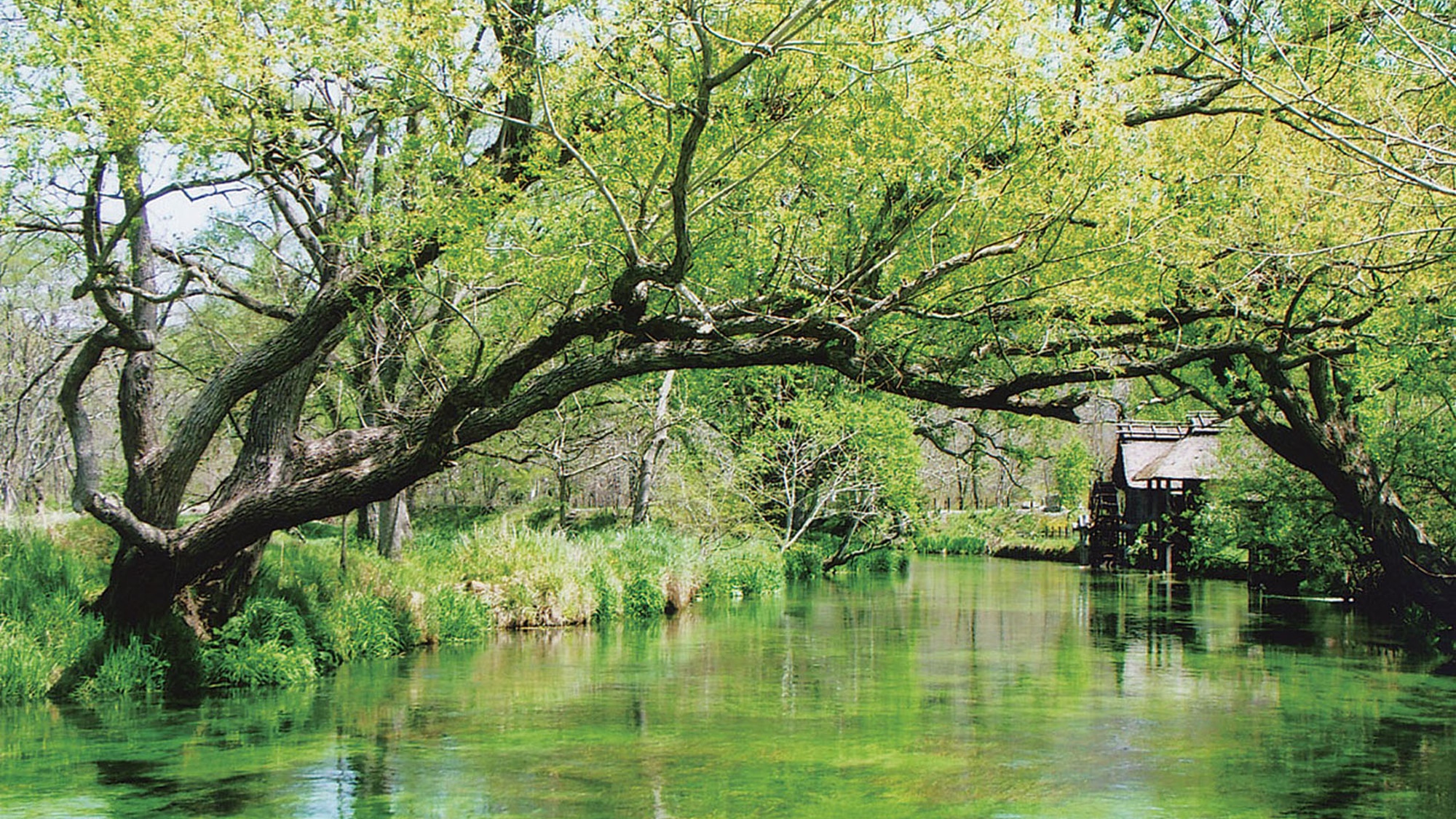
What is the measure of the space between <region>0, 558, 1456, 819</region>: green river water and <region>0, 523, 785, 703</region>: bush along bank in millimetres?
431

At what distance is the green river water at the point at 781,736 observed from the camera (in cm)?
770

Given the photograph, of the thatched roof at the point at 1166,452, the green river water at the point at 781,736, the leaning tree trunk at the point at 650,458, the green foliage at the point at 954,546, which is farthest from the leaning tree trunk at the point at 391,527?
the green foliage at the point at 954,546

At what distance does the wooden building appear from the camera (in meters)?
34.5

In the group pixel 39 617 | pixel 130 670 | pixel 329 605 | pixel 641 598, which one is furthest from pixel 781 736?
pixel 641 598

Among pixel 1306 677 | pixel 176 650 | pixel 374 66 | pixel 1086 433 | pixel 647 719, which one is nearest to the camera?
pixel 374 66

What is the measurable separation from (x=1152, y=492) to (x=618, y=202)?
33.8m

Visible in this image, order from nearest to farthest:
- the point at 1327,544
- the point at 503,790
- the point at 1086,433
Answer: the point at 503,790
the point at 1327,544
the point at 1086,433

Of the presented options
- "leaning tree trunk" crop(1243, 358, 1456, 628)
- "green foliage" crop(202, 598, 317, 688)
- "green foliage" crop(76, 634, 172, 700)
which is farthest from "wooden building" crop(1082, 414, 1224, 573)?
"green foliage" crop(76, 634, 172, 700)

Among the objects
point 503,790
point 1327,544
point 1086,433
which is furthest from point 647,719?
point 1086,433

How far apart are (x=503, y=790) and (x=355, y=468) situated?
12.5 ft

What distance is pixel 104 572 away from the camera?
1166 cm

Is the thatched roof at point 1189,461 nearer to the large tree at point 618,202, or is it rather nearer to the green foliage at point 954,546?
the green foliage at point 954,546

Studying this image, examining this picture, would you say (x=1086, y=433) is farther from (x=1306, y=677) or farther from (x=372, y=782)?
(x=372, y=782)

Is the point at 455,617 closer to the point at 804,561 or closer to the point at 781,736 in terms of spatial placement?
the point at 781,736
